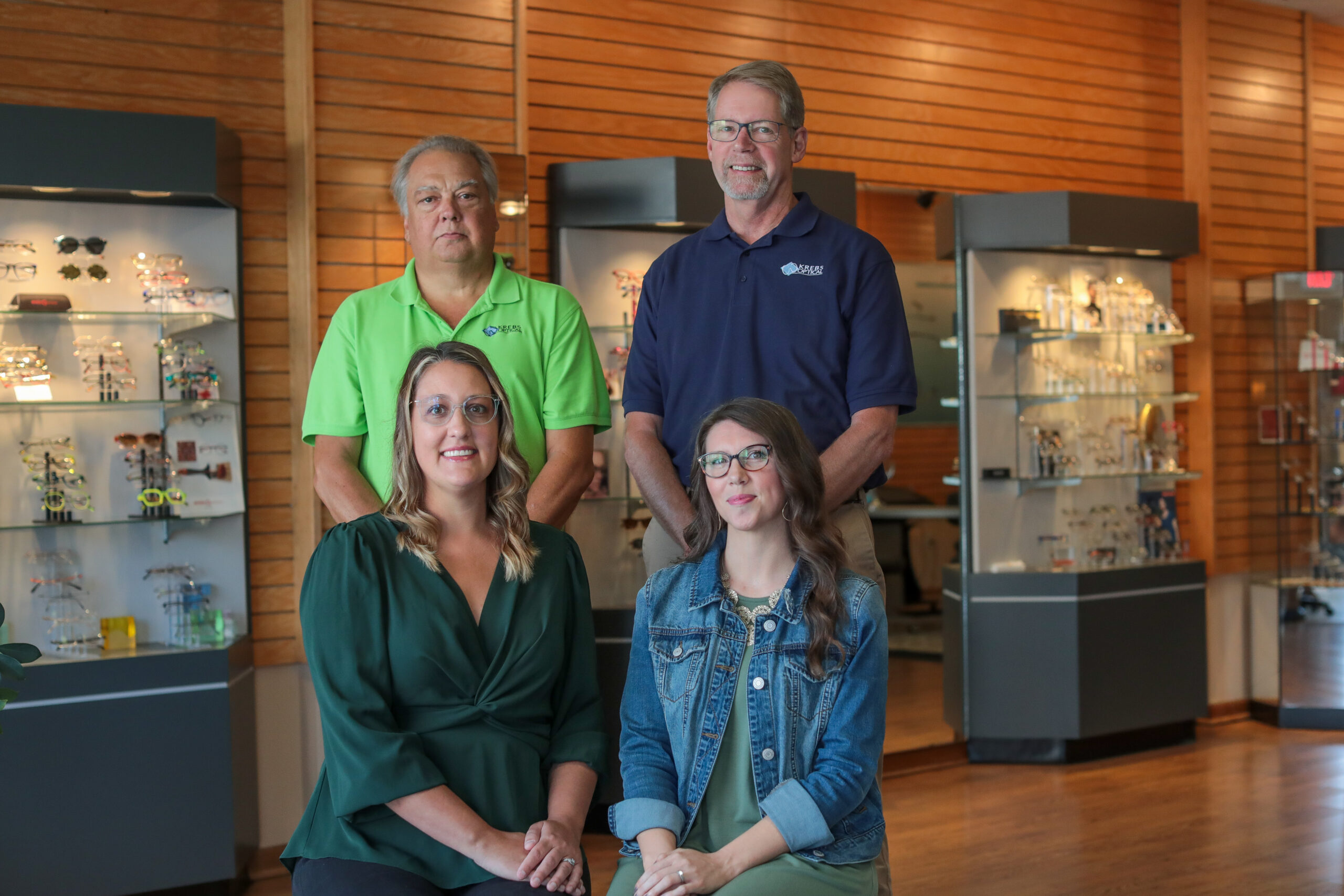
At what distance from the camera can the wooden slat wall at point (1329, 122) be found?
6.75m

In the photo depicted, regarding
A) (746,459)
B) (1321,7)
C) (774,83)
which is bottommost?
(746,459)

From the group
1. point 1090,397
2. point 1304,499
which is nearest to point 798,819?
point 1090,397

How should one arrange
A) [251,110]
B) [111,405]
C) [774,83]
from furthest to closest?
[251,110] → [111,405] → [774,83]

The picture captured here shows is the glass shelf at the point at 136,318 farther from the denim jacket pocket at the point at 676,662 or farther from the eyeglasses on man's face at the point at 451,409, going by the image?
the denim jacket pocket at the point at 676,662

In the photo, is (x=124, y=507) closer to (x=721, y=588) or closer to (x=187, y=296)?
(x=187, y=296)

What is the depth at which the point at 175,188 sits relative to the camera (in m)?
3.73

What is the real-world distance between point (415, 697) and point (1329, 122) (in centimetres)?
690

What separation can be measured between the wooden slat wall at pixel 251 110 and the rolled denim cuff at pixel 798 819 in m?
2.81

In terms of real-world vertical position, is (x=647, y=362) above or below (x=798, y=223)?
below

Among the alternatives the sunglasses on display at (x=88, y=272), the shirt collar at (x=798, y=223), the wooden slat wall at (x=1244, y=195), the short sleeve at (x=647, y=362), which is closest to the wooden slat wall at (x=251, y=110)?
the sunglasses on display at (x=88, y=272)

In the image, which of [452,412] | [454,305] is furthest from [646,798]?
[454,305]

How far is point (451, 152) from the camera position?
2617 millimetres

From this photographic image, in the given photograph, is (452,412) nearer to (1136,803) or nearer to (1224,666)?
(1136,803)

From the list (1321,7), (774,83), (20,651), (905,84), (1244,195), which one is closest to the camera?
(20,651)
